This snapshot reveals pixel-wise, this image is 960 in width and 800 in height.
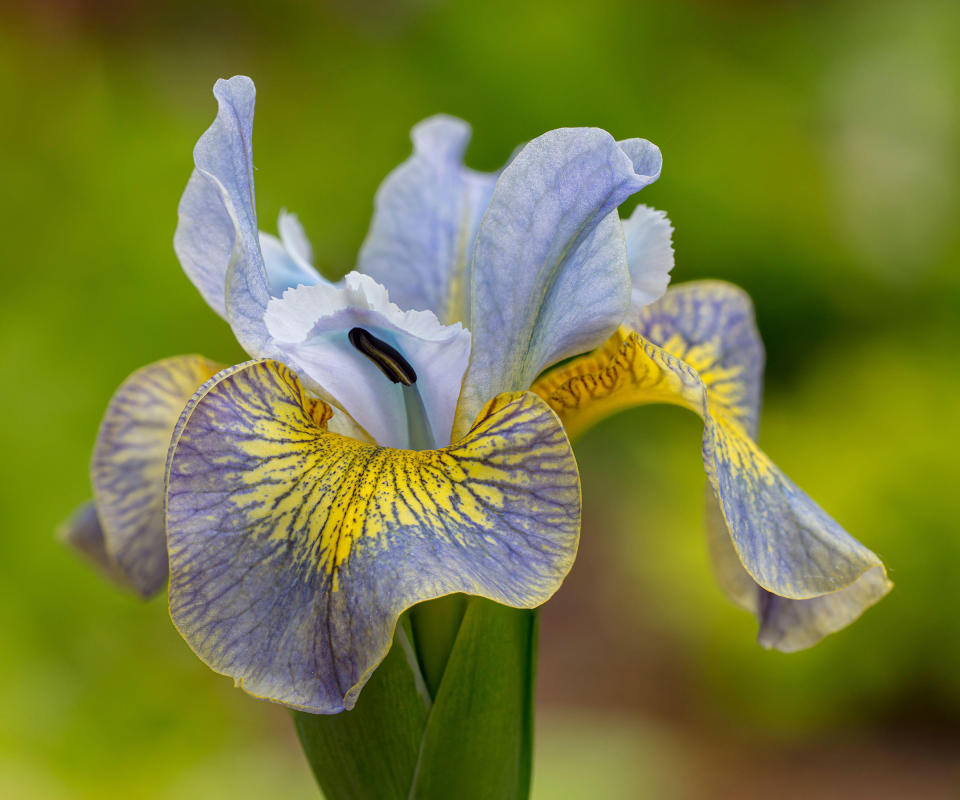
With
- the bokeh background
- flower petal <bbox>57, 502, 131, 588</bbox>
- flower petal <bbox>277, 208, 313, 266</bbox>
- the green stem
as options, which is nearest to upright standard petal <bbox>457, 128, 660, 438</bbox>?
the green stem

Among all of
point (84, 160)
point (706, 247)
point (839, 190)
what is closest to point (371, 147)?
point (84, 160)

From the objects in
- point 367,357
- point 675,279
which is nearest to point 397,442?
point 367,357

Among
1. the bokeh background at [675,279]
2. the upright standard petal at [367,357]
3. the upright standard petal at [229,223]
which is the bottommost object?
the bokeh background at [675,279]

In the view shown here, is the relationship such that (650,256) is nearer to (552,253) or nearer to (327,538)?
(552,253)

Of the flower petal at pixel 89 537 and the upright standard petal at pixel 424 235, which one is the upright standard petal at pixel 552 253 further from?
the flower petal at pixel 89 537

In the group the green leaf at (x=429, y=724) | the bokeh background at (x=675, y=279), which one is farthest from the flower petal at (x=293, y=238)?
the bokeh background at (x=675, y=279)

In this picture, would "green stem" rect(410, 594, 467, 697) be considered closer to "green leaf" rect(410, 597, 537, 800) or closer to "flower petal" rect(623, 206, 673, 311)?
"green leaf" rect(410, 597, 537, 800)
